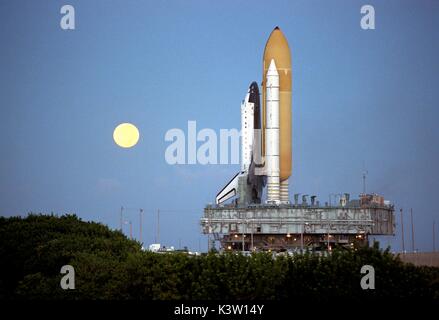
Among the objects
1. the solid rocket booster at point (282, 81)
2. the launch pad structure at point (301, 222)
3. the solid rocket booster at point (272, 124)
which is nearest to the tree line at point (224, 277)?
the solid rocket booster at point (272, 124)

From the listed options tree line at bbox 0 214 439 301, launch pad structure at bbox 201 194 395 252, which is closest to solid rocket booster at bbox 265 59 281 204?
launch pad structure at bbox 201 194 395 252

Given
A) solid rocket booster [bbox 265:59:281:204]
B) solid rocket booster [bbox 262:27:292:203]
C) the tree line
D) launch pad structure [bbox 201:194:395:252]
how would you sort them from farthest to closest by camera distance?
launch pad structure [bbox 201:194:395:252] < solid rocket booster [bbox 262:27:292:203] < solid rocket booster [bbox 265:59:281:204] < the tree line

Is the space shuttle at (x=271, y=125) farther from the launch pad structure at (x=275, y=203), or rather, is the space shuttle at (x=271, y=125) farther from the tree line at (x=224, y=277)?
the tree line at (x=224, y=277)

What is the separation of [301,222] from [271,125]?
27.6 ft

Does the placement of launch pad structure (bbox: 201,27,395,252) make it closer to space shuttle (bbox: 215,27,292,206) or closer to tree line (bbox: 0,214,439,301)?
space shuttle (bbox: 215,27,292,206)

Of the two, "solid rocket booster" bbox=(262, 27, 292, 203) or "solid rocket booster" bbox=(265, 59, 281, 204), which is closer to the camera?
"solid rocket booster" bbox=(265, 59, 281, 204)

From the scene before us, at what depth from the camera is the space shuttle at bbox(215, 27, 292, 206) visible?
63406mm

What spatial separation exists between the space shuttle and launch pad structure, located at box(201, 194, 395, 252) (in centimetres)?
151

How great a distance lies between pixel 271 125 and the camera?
63344mm

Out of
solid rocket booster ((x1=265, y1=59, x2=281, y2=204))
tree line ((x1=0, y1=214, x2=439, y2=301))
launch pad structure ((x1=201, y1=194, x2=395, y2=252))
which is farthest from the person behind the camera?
launch pad structure ((x1=201, y1=194, x2=395, y2=252))

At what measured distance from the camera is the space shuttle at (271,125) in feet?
208

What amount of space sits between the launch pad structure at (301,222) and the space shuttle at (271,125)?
1509 mm

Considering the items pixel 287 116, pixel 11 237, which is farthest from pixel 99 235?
pixel 287 116

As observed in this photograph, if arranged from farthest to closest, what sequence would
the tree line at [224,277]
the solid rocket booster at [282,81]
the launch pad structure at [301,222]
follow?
the launch pad structure at [301,222] → the solid rocket booster at [282,81] → the tree line at [224,277]
